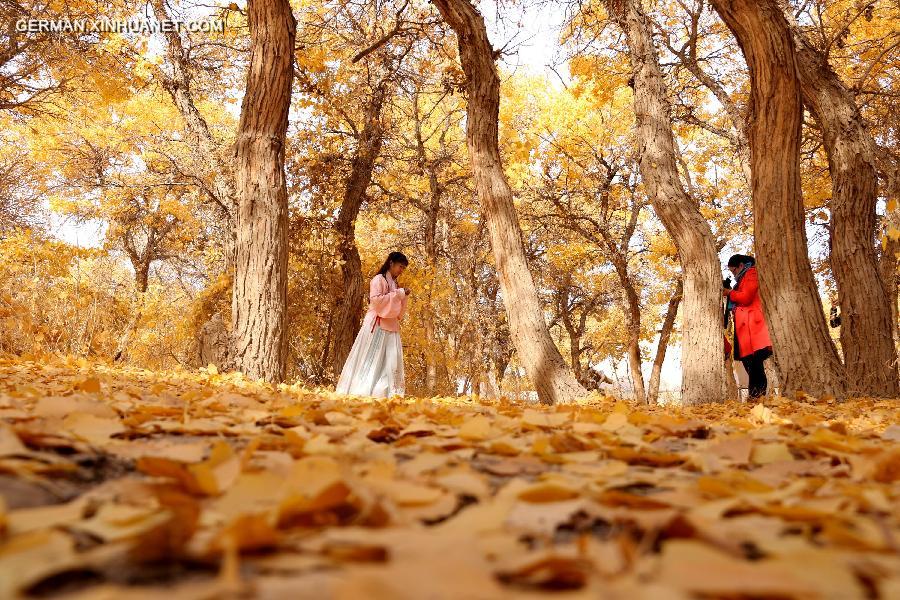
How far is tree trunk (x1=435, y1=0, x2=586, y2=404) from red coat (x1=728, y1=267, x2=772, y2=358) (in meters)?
2.21

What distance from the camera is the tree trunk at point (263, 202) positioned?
18.2ft

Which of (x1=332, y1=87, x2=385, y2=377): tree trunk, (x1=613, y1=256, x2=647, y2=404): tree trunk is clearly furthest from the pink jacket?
(x1=613, y1=256, x2=647, y2=404): tree trunk

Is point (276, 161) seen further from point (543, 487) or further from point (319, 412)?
point (543, 487)

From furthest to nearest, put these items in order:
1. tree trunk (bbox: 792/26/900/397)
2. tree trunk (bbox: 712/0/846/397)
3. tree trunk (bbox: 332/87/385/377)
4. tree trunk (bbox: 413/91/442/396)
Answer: tree trunk (bbox: 413/91/442/396) → tree trunk (bbox: 332/87/385/377) → tree trunk (bbox: 792/26/900/397) → tree trunk (bbox: 712/0/846/397)

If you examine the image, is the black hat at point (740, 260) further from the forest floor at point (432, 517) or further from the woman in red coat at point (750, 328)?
the forest floor at point (432, 517)

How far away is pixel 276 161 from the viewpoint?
582 centimetres

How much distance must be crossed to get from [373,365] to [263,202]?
261 centimetres

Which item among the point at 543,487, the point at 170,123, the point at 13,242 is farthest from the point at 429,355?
the point at 543,487

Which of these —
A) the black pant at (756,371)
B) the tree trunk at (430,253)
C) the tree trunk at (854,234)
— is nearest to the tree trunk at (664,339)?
the tree trunk at (430,253)

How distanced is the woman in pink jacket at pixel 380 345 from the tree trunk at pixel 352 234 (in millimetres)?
2935

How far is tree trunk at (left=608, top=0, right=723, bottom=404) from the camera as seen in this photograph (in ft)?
18.3

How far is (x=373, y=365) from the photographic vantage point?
752 centimetres

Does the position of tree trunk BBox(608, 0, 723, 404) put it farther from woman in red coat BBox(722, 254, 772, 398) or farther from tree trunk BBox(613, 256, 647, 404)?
tree trunk BBox(613, 256, 647, 404)

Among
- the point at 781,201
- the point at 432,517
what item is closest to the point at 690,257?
the point at 781,201
